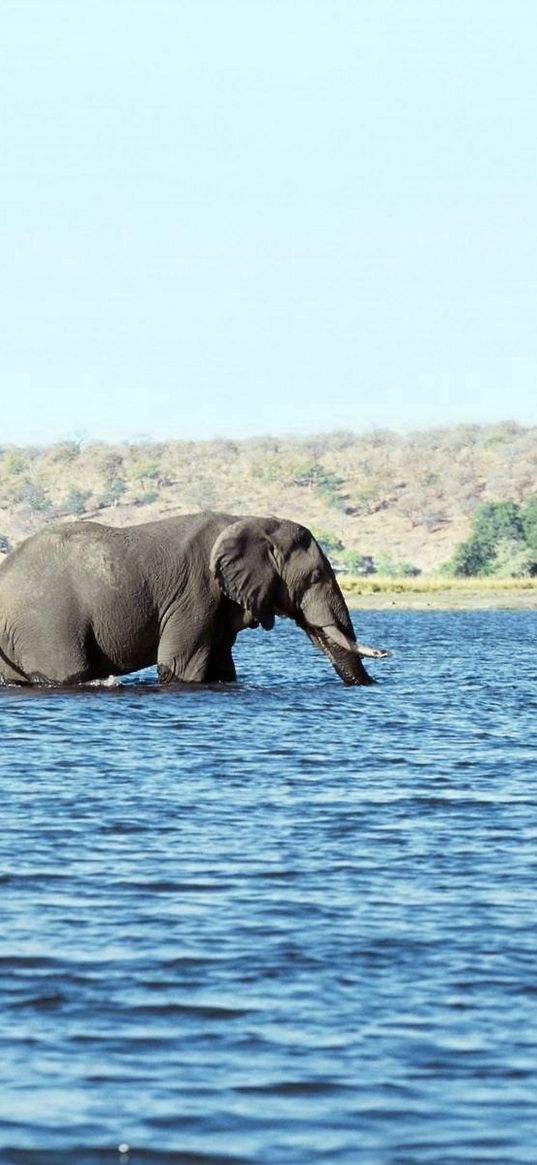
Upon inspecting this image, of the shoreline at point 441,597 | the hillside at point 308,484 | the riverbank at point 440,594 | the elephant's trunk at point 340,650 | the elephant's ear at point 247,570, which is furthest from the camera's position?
the hillside at point 308,484

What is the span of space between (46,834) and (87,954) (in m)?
3.85

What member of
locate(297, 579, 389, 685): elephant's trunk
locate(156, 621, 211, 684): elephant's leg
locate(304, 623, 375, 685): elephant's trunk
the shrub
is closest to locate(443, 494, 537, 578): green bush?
the shrub

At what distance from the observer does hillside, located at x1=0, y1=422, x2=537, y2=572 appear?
12769 cm

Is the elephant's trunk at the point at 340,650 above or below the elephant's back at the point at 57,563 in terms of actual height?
below

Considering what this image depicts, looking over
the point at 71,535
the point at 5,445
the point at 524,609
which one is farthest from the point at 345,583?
the point at 5,445

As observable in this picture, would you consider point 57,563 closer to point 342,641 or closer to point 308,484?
point 342,641

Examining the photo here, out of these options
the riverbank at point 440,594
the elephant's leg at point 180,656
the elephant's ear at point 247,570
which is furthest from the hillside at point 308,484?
the elephant's leg at point 180,656

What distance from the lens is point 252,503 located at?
5522 inches

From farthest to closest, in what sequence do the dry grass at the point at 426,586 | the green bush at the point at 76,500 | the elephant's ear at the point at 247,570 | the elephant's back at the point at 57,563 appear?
the green bush at the point at 76,500 < the dry grass at the point at 426,586 < the elephant's ear at the point at 247,570 < the elephant's back at the point at 57,563

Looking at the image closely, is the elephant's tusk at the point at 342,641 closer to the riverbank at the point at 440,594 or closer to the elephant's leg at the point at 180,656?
the elephant's leg at the point at 180,656

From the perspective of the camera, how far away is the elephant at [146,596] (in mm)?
27078

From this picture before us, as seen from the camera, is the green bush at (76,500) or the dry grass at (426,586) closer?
the dry grass at (426,586)

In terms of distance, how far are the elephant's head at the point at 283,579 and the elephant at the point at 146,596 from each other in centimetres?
2

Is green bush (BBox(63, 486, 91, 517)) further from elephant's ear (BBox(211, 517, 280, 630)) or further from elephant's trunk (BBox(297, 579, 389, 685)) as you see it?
elephant's ear (BBox(211, 517, 280, 630))
